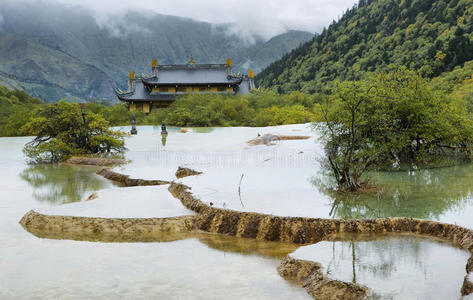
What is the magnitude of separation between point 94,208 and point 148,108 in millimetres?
39965

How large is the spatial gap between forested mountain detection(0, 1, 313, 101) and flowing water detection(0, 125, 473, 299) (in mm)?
144653

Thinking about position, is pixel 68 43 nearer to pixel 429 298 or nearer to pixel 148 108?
pixel 148 108

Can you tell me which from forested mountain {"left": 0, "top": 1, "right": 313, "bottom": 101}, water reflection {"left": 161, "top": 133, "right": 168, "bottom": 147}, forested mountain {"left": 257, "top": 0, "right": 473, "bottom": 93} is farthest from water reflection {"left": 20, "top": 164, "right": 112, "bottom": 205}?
forested mountain {"left": 0, "top": 1, "right": 313, "bottom": 101}

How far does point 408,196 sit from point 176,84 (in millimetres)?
42056

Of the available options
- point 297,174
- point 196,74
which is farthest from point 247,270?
point 196,74

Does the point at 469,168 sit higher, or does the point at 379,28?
the point at 379,28

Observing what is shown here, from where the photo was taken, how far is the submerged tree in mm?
21375

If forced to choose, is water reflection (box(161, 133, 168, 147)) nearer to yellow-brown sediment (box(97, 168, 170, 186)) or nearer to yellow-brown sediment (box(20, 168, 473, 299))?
yellow-brown sediment (box(97, 168, 170, 186))

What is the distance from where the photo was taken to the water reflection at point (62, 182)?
1318 centimetres

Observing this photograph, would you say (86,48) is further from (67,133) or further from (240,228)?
(240,228)

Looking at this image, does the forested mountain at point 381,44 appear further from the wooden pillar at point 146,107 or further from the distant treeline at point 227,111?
the wooden pillar at point 146,107

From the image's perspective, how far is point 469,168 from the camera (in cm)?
1496

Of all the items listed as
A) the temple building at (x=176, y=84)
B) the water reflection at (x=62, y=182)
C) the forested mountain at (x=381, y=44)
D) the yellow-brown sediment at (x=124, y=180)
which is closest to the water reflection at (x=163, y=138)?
the water reflection at (x=62, y=182)

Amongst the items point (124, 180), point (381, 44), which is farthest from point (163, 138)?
point (381, 44)
